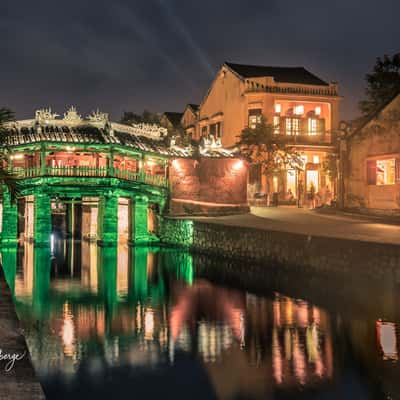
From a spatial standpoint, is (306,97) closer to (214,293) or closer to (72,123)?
(72,123)

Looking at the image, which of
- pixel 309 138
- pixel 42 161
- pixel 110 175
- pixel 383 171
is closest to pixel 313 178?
pixel 309 138

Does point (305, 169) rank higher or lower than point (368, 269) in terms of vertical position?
higher

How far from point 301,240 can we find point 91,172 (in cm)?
1630

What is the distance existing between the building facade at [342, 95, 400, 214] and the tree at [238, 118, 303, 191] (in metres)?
7.30

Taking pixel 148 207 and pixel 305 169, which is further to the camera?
pixel 305 169

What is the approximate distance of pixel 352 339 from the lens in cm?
1309

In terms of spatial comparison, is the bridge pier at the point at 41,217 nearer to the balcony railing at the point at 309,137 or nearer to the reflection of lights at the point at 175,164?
the reflection of lights at the point at 175,164

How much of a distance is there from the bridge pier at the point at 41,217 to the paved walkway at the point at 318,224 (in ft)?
31.0

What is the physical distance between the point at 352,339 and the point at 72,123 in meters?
26.5

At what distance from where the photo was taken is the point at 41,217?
34.4 m

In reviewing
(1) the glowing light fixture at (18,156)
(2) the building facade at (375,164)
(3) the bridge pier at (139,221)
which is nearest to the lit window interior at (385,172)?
(2) the building facade at (375,164)

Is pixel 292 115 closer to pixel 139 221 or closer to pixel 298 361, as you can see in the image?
pixel 139 221

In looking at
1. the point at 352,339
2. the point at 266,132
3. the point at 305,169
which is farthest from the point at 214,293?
the point at 305,169

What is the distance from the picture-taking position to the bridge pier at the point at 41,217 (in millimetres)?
34281
